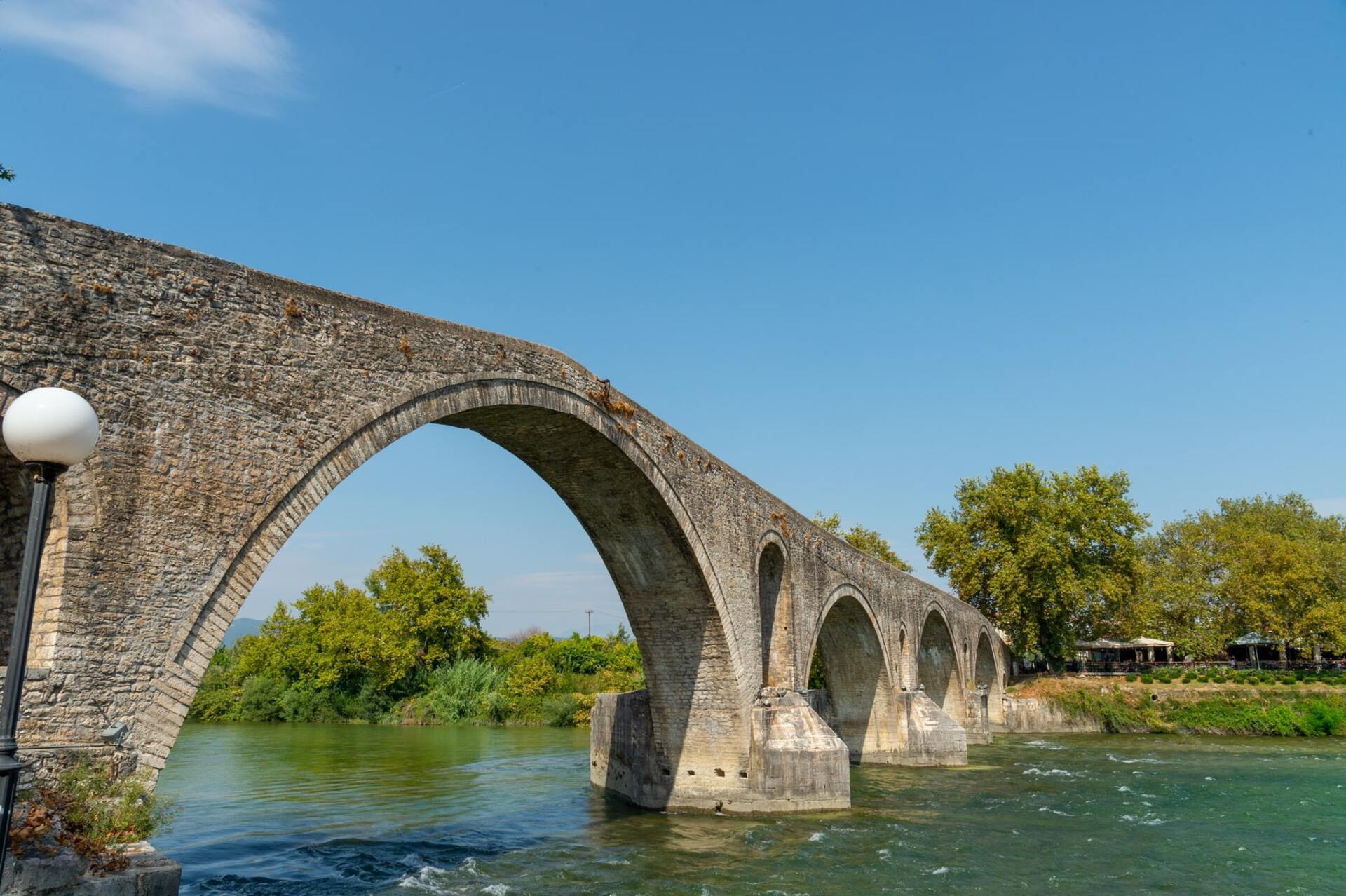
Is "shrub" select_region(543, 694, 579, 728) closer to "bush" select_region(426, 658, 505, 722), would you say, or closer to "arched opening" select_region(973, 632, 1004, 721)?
"bush" select_region(426, 658, 505, 722)

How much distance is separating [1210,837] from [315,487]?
46.3 ft

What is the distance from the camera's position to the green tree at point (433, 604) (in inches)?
1689

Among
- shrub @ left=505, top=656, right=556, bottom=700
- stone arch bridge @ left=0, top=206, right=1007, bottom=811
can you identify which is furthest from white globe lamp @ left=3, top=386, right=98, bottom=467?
shrub @ left=505, top=656, right=556, bottom=700

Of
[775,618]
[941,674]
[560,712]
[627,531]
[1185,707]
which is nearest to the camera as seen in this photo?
[627,531]

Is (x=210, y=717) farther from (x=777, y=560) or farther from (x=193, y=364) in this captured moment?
(x=193, y=364)

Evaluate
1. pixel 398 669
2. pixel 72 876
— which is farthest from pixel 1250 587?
pixel 72 876

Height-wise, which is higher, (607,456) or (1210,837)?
(607,456)

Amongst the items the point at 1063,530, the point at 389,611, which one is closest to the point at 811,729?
the point at 1063,530

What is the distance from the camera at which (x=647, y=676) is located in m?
16.7

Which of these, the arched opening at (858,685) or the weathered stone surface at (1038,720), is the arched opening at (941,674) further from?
the arched opening at (858,685)

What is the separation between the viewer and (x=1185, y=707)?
35906 millimetres

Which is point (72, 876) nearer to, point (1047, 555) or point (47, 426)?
point (47, 426)

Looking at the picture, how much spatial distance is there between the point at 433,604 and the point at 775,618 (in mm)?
28742

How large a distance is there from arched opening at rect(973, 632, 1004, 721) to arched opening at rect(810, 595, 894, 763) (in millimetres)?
14682
